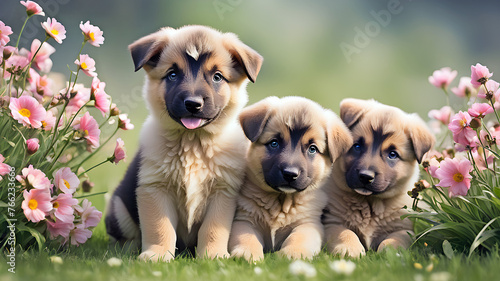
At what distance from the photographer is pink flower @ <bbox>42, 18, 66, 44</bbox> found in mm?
3305

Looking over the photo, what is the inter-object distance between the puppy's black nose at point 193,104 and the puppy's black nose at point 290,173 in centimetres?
69

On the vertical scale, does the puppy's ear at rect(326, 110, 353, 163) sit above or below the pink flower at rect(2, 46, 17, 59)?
below

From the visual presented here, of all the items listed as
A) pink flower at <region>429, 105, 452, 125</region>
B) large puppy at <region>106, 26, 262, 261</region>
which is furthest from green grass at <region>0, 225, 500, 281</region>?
pink flower at <region>429, 105, 452, 125</region>

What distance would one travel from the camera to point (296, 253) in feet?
10.6

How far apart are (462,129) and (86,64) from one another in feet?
8.71

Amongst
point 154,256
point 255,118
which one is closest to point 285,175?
point 255,118

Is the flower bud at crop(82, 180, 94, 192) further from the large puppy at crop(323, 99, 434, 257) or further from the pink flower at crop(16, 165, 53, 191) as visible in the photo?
the large puppy at crop(323, 99, 434, 257)

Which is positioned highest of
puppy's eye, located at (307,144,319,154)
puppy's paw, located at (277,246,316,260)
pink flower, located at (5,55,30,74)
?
pink flower, located at (5,55,30,74)

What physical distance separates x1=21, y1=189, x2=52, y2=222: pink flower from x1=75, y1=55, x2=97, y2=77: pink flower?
35.4 inches

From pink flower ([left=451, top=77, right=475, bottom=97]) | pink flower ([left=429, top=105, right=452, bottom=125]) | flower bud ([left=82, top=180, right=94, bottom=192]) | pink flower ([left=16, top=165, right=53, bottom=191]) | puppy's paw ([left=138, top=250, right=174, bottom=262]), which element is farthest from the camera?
pink flower ([left=429, top=105, right=452, bottom=125])

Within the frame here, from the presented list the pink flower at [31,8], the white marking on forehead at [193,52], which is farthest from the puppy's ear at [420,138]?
the pink flower at [31,8]

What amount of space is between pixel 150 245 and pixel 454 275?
6.16 ft

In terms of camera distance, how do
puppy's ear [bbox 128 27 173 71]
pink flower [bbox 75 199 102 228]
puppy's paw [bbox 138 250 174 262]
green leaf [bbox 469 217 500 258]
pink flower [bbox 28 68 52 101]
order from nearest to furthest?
green leaf [bbox 469 217 500 258], puppy's paw [bbox 138 250 174 262], puppy's ear [bbox 128 27 173 71], pink flower [bbox 75 199 102 228], pink flower [bbox 28 68 52 101]

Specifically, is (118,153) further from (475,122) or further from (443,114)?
(443,114)
